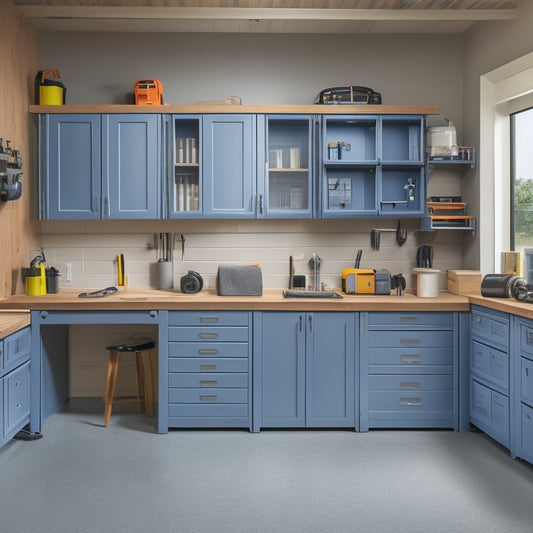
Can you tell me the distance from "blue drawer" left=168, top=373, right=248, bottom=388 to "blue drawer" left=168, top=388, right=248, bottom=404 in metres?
0.04

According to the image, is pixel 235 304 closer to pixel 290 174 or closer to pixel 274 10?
pixel 290 174

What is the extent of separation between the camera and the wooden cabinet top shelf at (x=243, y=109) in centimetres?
436

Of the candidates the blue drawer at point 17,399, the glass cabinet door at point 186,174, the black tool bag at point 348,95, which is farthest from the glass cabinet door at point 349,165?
the blue drawer at point 17,399

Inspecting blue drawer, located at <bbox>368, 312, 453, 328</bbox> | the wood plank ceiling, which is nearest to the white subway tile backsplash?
blue drawer, located at <bbox>368, 312, 453, 328</bbox>

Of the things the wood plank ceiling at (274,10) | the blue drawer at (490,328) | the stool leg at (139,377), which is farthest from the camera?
the stool leg at (139,377)

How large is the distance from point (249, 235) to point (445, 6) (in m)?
2.31

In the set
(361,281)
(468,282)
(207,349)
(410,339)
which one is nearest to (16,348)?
(207,349)

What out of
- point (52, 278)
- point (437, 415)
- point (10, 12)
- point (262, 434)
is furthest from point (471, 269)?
point (10, 12)

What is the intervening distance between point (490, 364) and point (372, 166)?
175 cm

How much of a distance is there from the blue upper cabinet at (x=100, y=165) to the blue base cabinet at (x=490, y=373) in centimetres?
254

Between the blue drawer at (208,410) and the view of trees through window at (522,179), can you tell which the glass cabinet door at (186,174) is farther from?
the view of trees through window at (522,179)

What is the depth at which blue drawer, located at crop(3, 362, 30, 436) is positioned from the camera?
11.5 ft

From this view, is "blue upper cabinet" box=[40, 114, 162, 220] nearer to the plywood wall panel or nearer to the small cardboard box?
the plywood wall panel

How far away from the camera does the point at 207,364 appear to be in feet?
13.4
